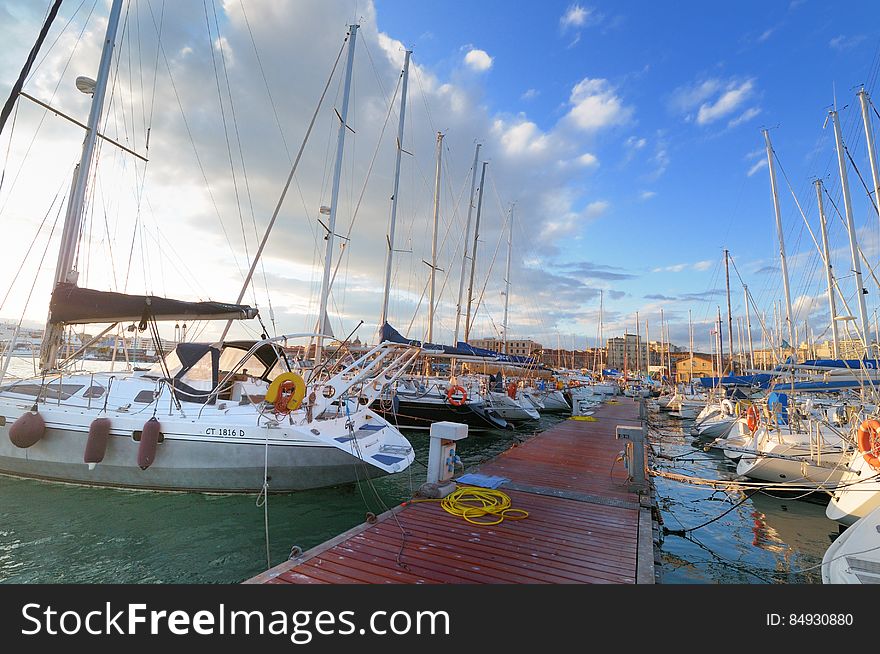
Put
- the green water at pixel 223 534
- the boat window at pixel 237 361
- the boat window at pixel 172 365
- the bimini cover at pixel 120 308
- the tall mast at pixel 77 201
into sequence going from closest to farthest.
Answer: the green water at pixel 223 534
the bimini cover at pixel 120 308
the tall mast at pixel 77 201
the boat window at pixel 172 365
the boat window at pixel 237 361

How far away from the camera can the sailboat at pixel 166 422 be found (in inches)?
355

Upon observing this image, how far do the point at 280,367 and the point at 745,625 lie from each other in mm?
11253

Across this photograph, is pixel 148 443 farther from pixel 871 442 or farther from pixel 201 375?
pixel 871 442

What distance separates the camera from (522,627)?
370 centimetres

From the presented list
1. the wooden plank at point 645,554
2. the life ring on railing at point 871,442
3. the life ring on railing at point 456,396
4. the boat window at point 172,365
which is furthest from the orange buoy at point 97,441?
the life ring on railing at point 871,442

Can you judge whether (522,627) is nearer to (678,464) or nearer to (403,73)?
(678,464)

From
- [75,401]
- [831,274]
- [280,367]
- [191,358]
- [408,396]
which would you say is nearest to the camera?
[75,401]

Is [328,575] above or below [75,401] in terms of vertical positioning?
below

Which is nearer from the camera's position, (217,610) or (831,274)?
(217,610)

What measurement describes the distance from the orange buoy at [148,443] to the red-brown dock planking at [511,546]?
215 inches

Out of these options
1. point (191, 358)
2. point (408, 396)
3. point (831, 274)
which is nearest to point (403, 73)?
point (408, 396)

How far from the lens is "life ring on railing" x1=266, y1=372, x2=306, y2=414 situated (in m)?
8.29

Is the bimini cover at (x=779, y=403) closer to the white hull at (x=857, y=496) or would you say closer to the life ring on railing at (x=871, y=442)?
the white hull at (x=857, y=496)

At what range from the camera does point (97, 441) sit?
8.97 metres
